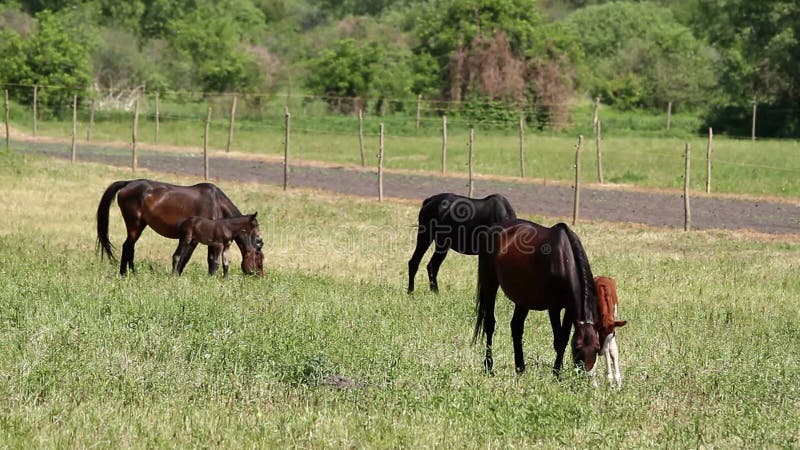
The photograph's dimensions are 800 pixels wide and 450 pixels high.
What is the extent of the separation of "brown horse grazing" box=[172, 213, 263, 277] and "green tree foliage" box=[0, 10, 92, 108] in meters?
37.0

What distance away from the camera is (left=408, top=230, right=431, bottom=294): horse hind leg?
15.5 m

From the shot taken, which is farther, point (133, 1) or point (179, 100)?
point (133, 1)

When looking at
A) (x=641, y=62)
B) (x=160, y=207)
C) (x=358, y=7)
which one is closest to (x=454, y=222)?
(x=160, y=207)

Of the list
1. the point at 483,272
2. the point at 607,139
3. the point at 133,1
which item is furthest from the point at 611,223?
the point at 133,1

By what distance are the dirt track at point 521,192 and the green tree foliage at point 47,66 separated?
38.3 feet

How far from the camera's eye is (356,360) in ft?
33.2

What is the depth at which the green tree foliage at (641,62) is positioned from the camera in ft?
193

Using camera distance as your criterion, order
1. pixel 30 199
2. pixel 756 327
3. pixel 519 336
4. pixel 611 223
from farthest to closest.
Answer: pixel 30 199
pixel 611 223
pixel 756 327
pixel 519 336

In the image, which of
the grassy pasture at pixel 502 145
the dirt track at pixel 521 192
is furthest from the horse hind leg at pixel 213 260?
the grassy pasture at pixel 502 145

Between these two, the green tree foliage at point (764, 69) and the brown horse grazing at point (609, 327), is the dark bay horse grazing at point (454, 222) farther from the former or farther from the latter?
the green tree foliage at point (764, 69)

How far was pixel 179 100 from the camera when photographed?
197ft

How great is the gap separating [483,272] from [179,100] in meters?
50.6

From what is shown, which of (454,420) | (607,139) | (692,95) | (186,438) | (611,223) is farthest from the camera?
(692,95)

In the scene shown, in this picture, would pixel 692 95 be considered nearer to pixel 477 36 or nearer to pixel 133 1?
pixel 477 36
